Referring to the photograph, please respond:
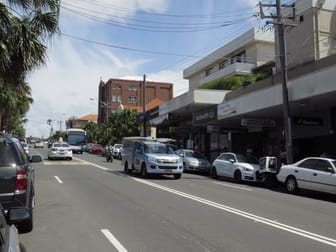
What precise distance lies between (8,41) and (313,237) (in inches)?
455

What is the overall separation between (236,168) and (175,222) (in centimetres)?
1223

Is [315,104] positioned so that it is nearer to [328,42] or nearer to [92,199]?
[328,42]

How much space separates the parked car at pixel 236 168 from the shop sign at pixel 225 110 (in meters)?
5.35

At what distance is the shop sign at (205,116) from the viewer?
31294mm

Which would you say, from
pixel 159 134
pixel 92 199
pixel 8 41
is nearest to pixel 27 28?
pixel 8 41

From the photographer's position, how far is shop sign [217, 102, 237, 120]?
28.0 m

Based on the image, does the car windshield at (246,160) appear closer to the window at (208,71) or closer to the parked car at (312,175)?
the parked car at (312,175)

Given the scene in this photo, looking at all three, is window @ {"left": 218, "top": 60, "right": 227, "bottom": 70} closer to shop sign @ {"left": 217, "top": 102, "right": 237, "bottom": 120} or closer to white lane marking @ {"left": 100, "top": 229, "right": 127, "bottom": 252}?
shop sign @ {"left": 217, "top": 102, "right": 237, "bottom": 120}

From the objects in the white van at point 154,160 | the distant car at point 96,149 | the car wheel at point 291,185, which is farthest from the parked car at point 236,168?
the distant car at point 96,149

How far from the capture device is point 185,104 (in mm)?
34531

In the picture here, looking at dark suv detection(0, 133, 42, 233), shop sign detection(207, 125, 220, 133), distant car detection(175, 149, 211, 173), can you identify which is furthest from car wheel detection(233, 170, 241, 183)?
dark suv detection(0, 133, 42, 233)

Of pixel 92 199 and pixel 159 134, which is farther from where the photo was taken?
pixel 159 134

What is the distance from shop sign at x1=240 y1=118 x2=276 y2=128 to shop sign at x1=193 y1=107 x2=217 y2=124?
3.99 metres

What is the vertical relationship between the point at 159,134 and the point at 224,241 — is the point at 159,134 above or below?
above
